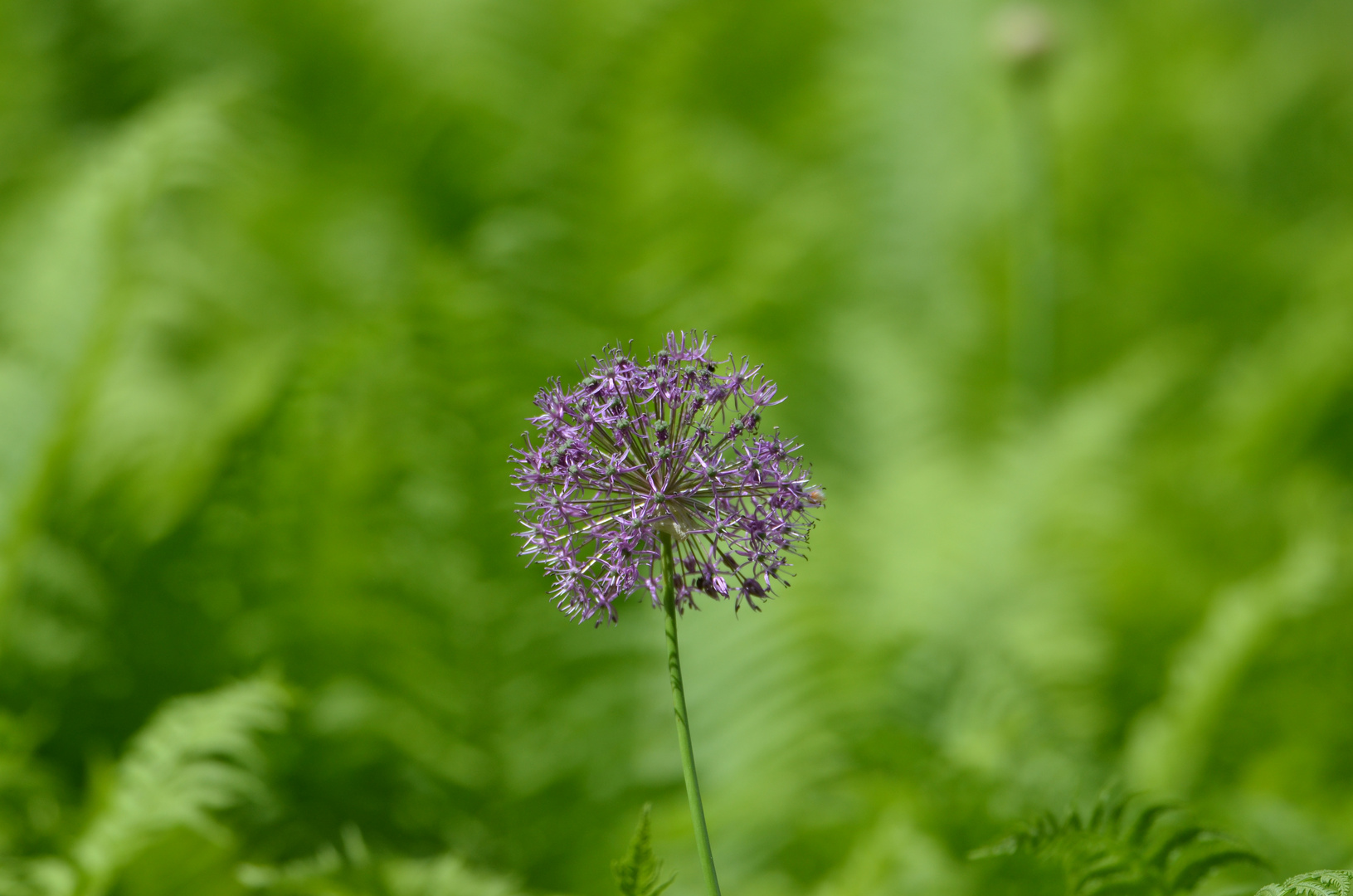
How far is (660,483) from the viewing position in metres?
0.78

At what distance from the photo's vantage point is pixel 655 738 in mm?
1773

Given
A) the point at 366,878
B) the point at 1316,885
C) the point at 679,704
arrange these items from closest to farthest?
the point at 679,704, the point at 1316,885, the point at 366,878

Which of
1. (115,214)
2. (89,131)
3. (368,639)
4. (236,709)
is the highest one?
(89,131)

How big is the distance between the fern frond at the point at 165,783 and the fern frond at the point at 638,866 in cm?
54

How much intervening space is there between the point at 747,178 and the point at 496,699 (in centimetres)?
181

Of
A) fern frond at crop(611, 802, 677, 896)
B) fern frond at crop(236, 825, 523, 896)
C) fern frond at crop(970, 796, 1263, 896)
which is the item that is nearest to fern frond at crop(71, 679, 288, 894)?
fern frond at crop(236, 825, 523, 896)

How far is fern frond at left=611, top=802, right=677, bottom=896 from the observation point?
0.85 meters

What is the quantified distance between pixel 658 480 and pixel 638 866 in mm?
347

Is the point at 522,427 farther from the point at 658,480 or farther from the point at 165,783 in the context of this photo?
the point at 658,480

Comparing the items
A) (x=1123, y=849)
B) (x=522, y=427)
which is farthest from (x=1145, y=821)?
(x=522, y=427)

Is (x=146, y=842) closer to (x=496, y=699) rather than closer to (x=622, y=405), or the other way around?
(x=496, y=699)

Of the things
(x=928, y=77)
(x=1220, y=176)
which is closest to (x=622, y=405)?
(x=928, y=77)

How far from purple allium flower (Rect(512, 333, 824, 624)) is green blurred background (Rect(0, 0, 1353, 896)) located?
22.5 inches

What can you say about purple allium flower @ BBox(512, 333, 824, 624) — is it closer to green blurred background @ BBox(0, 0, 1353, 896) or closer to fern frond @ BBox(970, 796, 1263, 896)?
fern frond @ BBox(970, 796, 1263, 896)
